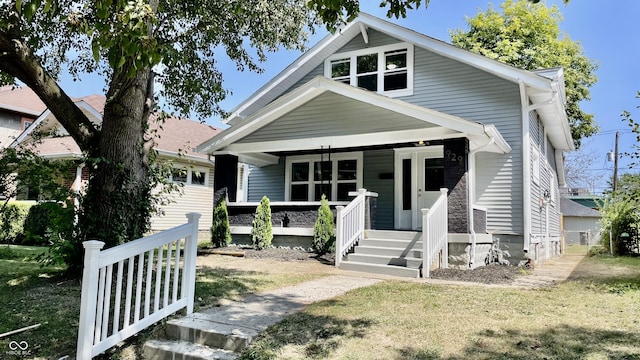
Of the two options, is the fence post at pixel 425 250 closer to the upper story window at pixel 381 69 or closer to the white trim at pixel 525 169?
the white trim at pixel 525 169

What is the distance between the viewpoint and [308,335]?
404 cm

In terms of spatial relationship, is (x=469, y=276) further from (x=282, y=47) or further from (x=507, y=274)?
(x=282, y=47)

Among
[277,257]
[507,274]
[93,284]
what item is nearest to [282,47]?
[277,257]

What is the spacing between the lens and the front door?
11570 mm

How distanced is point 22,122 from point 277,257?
1636cm

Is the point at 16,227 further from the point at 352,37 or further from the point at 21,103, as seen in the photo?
the point at 352,37

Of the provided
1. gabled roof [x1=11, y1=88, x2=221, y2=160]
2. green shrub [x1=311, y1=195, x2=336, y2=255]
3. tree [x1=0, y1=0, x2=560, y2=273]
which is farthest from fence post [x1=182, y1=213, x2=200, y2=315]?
gabled roof [x1=11, y1=88, x2=221, y2=160]

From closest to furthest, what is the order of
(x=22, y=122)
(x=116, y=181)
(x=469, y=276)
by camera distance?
1. (x=116, y=181)
2. (x=469, y=276)
3. (x=22, y=122)

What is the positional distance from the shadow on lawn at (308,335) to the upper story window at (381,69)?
920cm

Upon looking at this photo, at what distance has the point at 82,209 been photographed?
624 cm

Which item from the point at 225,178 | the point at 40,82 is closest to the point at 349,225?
the point at 225,178

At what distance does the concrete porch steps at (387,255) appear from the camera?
27.9 ft

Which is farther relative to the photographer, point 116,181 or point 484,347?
point 116,181

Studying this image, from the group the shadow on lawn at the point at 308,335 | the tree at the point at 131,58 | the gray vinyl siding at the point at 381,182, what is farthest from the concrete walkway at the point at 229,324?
the gray vinyl siding at the point at 381,182
